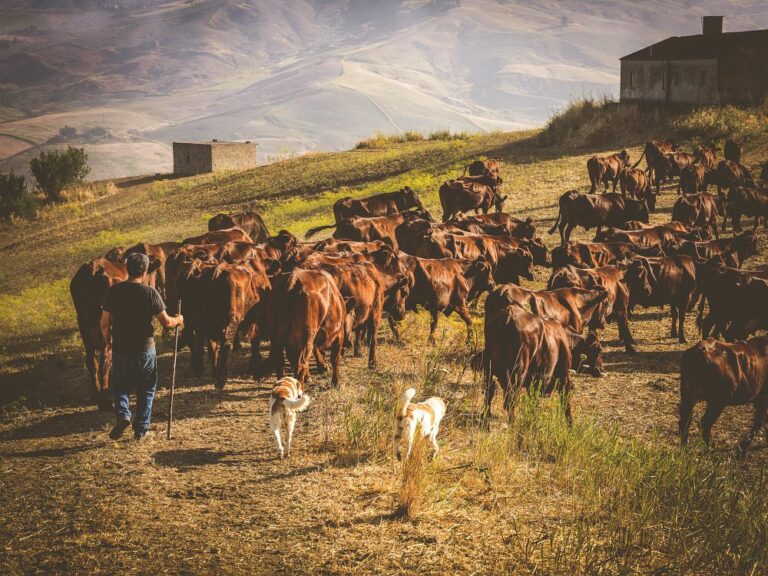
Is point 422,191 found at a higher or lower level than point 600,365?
higher

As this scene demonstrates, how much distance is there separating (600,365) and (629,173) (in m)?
14.4

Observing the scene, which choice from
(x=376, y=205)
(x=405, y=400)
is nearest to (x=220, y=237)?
(x=376, y=205)

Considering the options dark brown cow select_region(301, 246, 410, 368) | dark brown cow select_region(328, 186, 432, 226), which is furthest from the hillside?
dark brown cow select_region(328, 186, 432, 226)

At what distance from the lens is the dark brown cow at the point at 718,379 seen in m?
9.49

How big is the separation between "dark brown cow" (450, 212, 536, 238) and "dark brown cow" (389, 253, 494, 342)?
400 cm

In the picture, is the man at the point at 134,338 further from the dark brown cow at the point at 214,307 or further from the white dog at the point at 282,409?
the dark brown cow at the point at 214,307

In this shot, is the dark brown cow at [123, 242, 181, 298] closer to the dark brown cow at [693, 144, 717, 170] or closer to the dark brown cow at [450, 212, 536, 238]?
the dark brown cow at [450, 212, 536, 238]

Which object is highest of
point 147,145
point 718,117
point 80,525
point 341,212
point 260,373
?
point 147,145

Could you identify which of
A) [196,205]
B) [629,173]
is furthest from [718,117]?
[196,205]

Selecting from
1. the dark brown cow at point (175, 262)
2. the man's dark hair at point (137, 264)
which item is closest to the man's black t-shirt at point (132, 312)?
the man's dark hair at point (137, 264)

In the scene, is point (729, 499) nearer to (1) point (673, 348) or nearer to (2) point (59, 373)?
(1) point (673, 348)

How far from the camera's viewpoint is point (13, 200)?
182 ft

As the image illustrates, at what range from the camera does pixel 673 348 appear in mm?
13742

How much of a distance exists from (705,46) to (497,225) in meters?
28.5
